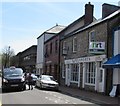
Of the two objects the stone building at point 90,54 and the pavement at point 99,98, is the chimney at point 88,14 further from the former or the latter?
the pavement at point 99,98

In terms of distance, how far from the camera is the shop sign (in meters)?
24.3

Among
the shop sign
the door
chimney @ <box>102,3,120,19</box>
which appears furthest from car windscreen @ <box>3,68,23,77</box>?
chimney @ <box>102,3,120,19</box>

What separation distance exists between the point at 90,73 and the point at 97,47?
3.98 metres

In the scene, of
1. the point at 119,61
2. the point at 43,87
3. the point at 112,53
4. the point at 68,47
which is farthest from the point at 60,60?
the point at 119,61

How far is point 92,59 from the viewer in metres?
26.8

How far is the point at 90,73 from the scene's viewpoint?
27984 millimetres

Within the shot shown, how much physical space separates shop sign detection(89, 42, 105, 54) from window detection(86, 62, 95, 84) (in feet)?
9.62

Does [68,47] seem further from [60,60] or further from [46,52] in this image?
[46,52]

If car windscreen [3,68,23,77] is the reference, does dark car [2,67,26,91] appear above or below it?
below

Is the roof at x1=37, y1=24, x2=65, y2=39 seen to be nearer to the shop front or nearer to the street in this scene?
the shop front

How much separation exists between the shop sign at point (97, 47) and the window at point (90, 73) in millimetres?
2934

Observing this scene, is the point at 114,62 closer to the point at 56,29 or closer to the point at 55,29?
the point at 56,29

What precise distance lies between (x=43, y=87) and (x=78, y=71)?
14.7ft

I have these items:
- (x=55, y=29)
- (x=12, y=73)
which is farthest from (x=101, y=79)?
(x=55, y=29)
